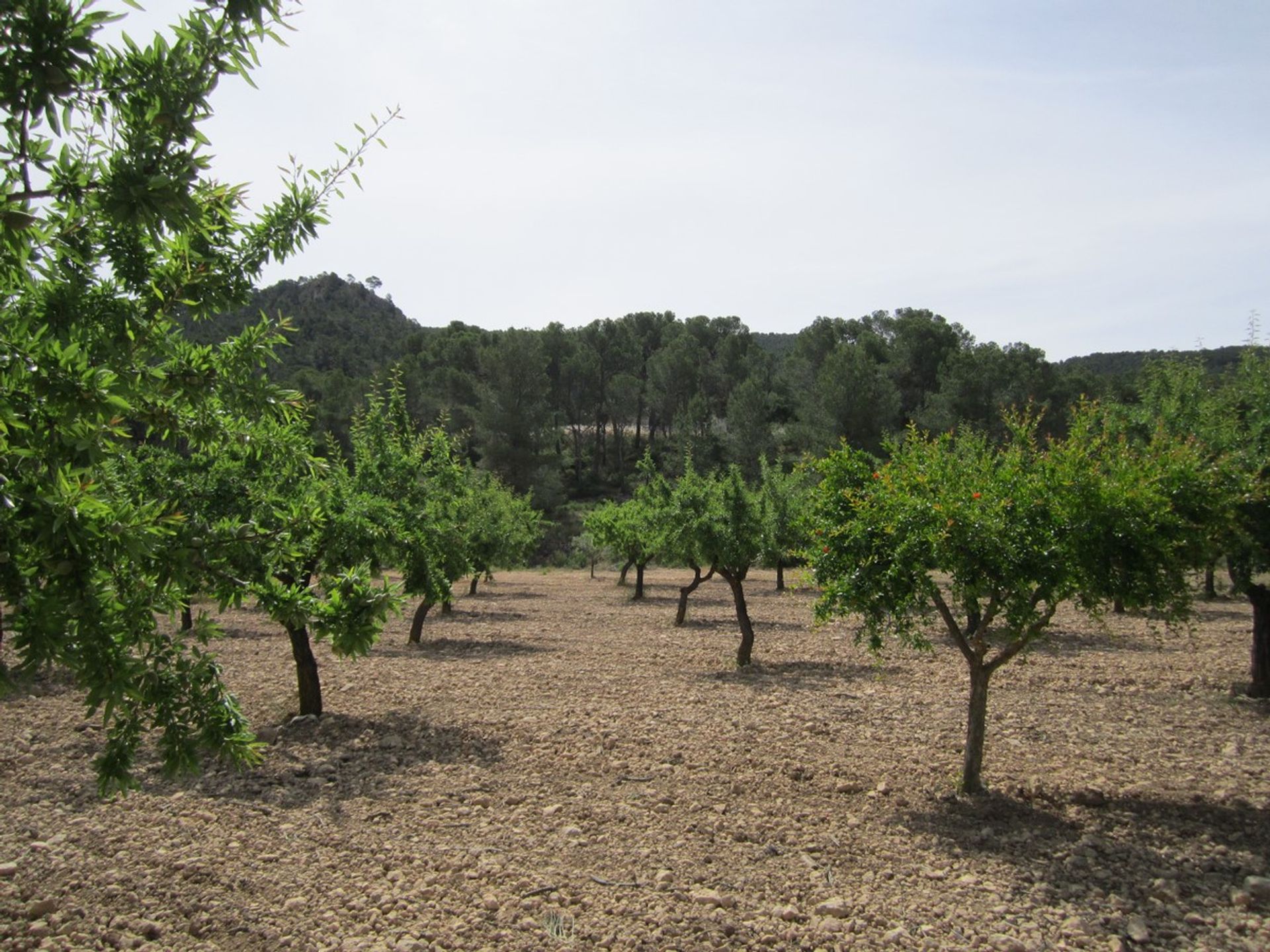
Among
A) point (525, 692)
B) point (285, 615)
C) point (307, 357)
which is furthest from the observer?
point (307, 357)

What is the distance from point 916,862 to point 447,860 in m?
3.82

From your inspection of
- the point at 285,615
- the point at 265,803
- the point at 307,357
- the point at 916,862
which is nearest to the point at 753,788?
the point at 916,862

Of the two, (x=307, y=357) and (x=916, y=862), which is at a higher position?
(x=307, y=357)

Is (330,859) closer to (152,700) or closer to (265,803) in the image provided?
(265,803)

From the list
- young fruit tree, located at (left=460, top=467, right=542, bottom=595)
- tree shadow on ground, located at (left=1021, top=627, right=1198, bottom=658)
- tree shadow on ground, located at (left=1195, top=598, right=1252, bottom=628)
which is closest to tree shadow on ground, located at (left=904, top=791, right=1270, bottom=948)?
tree shadow on ground, located at (left=1021, top=627, right=1198, bottom=658)

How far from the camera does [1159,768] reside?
31.1 feet

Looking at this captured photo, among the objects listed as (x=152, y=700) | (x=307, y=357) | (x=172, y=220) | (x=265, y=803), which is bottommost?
(x=265, y=803)

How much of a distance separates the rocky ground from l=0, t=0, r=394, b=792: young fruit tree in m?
3.37

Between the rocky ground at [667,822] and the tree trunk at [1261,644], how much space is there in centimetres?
38

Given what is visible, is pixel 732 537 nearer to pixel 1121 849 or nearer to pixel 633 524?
pixel 1121 849

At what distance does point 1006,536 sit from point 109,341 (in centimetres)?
695

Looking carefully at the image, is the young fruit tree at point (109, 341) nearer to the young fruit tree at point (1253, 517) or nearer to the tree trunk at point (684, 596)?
the young fruit tree at point (1253, 517)

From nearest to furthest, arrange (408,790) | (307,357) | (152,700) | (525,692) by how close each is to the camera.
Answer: (152,700) < (408,790) < (525,692) < (307,357)

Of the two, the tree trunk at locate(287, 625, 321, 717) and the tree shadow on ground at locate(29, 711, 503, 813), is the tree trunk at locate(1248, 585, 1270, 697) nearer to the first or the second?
the tree shadow on ground at locate(29, 711, 503, 813)
